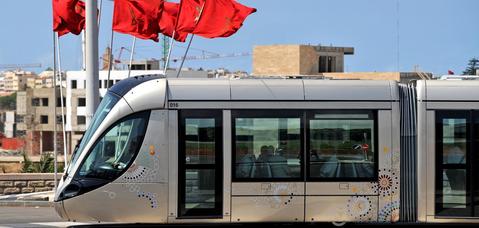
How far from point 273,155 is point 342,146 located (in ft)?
3.63

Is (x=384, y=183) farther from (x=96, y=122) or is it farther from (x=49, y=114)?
(x=49, y=114)

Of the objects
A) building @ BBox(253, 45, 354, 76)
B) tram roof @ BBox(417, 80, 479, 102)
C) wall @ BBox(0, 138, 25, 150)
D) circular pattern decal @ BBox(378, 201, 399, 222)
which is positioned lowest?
wall @ BBox(0, 138, 25, 150)

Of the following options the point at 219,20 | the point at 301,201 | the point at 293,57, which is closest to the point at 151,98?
the point at 301,201

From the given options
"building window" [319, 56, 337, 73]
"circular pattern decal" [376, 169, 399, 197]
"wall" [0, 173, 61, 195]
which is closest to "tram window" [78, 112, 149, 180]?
"circular pattern decal" [376, 169, 399, 197]

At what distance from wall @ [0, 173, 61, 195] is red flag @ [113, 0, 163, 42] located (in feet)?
15.3

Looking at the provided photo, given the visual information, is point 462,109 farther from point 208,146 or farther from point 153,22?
point 153,22

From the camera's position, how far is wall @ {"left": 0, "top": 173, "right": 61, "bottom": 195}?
24531 millimetres

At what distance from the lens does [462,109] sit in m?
14.5

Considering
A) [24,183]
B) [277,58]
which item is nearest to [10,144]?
[277,58]

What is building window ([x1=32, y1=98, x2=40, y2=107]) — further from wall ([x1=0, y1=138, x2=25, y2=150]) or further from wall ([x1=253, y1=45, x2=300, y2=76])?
wall ([x1=253, y1=45, x2=300, y2=76])

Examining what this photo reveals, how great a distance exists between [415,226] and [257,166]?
3.37 meters

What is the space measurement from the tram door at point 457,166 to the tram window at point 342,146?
3.55 ft

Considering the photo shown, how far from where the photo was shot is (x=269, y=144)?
14.3 m

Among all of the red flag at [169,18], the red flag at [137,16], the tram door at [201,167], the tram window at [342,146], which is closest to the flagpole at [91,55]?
the red flag at [137,16]
